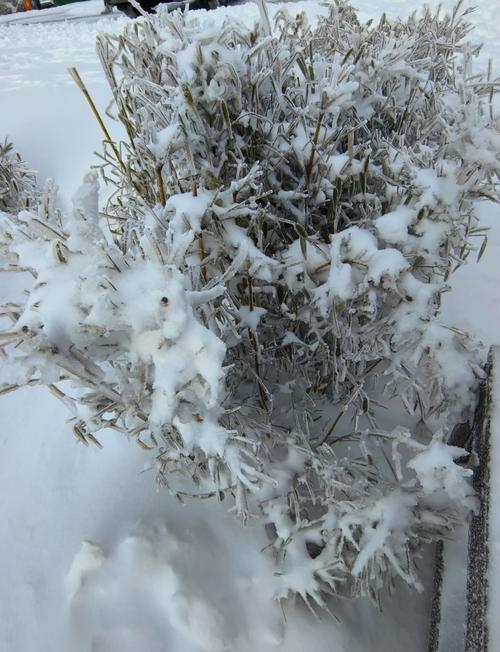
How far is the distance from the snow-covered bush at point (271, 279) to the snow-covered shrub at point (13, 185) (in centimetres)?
213

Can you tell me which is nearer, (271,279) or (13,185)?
(271,279)

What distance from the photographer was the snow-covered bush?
90 centimetres

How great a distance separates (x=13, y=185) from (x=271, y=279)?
9.33 feet

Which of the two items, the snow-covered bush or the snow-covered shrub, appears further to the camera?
the snow-covered shrub

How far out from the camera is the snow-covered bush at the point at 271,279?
90 centimetres

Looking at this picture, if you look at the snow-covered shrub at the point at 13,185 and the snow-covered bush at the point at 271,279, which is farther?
the snow-covered shrub at the point at 13,185

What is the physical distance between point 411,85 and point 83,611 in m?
2.26

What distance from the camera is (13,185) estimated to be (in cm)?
329

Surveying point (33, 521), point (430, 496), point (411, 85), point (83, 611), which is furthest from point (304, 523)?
point (411, 85)

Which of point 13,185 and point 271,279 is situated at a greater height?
point 271,279

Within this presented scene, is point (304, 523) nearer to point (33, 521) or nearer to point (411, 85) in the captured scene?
point (33, 521)

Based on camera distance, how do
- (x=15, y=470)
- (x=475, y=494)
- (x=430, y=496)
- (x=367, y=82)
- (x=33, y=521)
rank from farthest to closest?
(x=15, y=470) → (x=33, y=521) → (x=367, y=82) → (x=430, y=496) → (x=475, y=494)

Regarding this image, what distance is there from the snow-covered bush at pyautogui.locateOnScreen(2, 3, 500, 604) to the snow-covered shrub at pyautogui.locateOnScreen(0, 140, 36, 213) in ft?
7.00

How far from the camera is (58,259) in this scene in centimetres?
90
